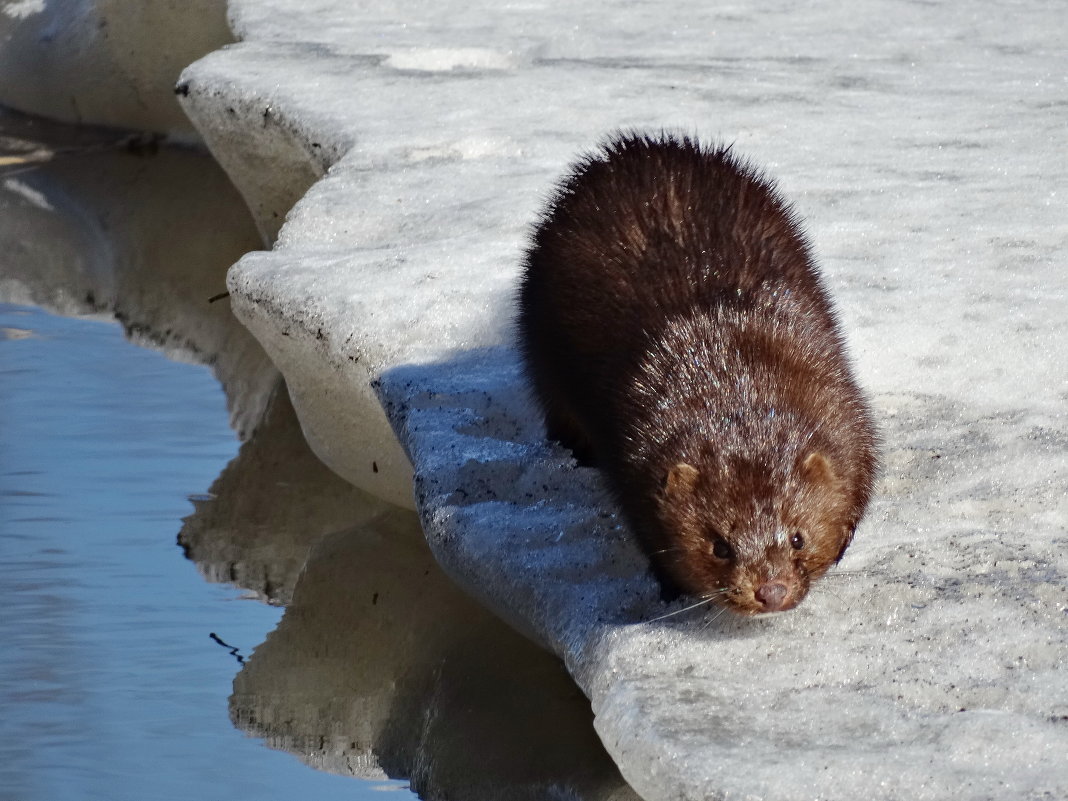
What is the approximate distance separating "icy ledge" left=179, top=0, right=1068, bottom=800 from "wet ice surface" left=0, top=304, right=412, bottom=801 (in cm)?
56

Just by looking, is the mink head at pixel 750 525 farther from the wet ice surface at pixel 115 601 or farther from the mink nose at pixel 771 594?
the wet ice surface at pixel 115 601

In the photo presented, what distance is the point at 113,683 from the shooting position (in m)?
3.63

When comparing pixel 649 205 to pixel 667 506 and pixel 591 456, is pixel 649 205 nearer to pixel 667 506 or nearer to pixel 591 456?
pixel 591 456

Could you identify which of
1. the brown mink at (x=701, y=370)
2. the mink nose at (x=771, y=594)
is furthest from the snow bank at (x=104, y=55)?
the mink nose at (x=771, y=594)

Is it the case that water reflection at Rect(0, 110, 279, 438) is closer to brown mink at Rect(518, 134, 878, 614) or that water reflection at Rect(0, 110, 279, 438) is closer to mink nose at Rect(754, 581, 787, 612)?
brown mink at Rect(518, 134, 878, 614)

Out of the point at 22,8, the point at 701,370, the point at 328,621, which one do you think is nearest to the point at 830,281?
the point at 701,370

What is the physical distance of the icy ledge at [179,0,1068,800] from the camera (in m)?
2.73

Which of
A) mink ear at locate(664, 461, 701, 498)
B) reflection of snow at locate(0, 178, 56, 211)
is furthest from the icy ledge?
reflection of snow at locate(0, 178, 56, 211)

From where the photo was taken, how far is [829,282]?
14.6 ft

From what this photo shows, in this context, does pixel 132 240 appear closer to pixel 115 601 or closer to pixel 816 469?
pixel 115 601

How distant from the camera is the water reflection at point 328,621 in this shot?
333cm

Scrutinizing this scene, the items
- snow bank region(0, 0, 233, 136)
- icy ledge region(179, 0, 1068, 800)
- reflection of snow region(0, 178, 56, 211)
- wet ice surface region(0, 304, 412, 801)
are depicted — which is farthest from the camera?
snow bank region(0, 0, 233, 136)

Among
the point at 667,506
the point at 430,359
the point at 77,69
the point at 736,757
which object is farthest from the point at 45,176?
the point at 736,757

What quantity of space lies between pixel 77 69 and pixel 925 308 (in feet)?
21.7
